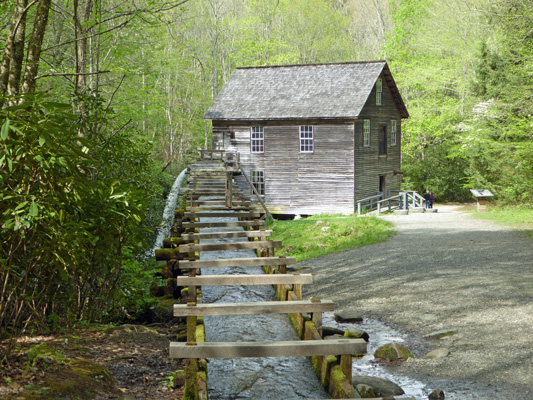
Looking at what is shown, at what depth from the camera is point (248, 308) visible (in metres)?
6.28

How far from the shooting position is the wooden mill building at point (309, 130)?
32.2 meters

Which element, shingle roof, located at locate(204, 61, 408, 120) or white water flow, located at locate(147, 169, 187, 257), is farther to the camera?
shingle roof, located at locate(204, 61, 408, 120)

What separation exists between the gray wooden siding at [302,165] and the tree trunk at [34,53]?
25.9 m

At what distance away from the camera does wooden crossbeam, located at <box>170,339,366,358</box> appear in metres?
5.09

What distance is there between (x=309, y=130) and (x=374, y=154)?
4.70 meters

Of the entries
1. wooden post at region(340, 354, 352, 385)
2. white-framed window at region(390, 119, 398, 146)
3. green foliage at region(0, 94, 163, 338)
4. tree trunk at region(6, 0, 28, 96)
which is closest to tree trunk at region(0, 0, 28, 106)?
tree trunk at region(6, 0, 28, 96)

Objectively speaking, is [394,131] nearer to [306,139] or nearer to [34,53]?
[306,139]

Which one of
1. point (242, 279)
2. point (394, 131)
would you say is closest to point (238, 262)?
point (242, 279)

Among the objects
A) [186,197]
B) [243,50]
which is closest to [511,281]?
[186,197]

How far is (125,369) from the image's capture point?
5902 millimetres

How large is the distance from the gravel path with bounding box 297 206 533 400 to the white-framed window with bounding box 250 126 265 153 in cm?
1410

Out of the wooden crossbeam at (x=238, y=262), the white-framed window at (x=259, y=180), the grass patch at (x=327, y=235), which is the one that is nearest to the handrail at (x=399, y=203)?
the grass patch at (x=327, y=235)

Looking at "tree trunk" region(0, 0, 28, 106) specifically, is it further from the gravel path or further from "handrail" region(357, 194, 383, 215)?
"handrail" region(357, 194, 383, 215)

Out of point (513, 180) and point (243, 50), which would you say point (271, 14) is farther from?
point (513, 180)
